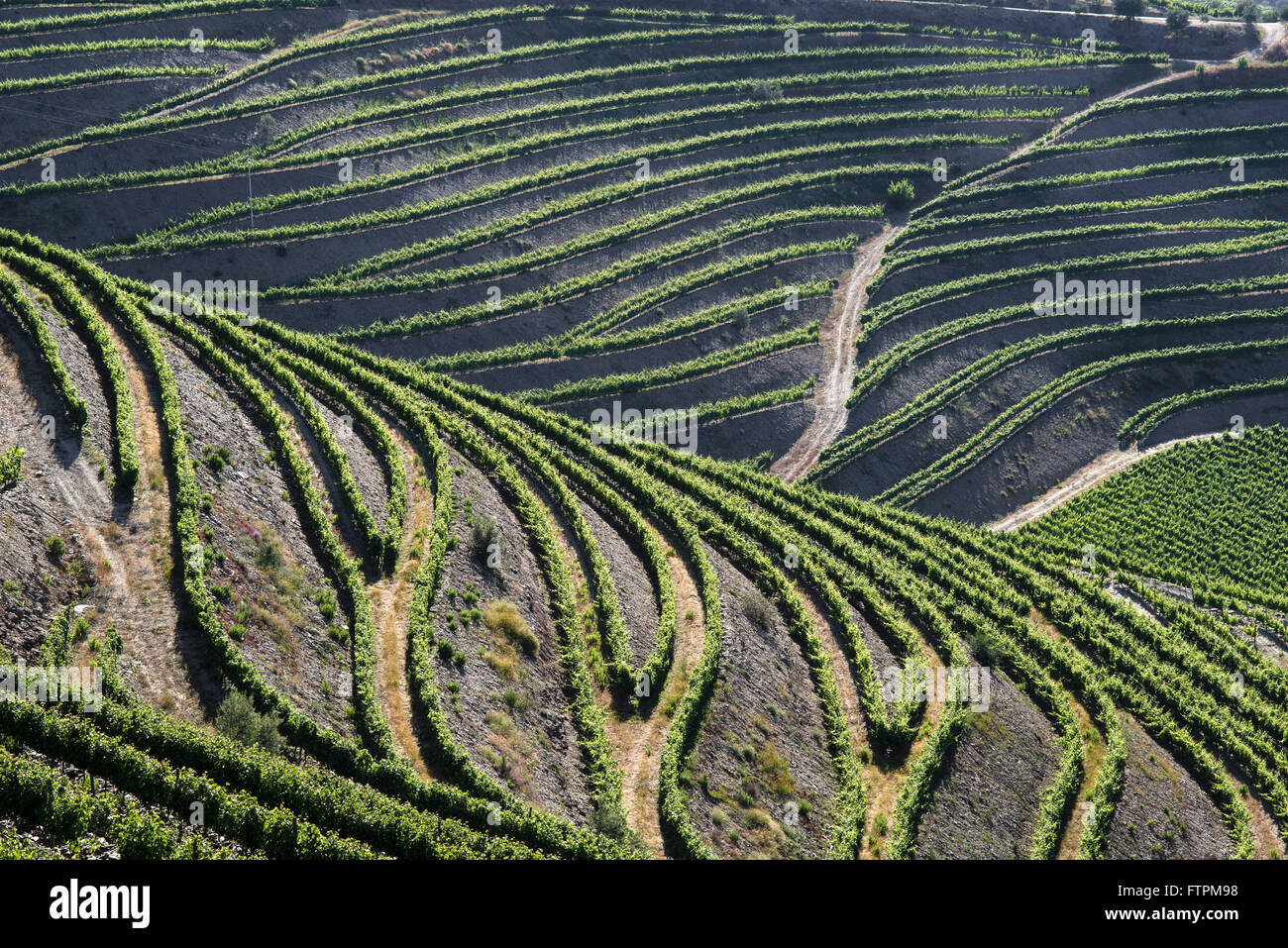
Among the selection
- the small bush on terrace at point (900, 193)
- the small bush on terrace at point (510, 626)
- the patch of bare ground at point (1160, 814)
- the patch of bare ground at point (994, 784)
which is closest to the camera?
the patch of bare ground at point (994, 784)

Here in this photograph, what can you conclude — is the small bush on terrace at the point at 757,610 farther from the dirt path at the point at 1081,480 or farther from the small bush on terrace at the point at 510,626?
the dirt path at the point at 1081,480

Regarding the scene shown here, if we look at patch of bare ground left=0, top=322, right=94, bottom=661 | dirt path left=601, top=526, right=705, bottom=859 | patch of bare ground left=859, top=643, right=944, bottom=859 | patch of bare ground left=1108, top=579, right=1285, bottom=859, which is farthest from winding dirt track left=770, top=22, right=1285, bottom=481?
patch of bare ground left=0, top=322, right=94, bottom=661

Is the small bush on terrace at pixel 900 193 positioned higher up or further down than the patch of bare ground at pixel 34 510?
higher up

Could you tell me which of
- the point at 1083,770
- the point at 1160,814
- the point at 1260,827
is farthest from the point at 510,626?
the point at 1260,827

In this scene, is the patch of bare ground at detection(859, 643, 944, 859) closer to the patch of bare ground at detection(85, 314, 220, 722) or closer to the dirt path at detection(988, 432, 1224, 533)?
the patch of bare ground at detection(85, 314, 220, 722)

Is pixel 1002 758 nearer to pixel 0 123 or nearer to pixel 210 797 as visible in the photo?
pixel 210 797

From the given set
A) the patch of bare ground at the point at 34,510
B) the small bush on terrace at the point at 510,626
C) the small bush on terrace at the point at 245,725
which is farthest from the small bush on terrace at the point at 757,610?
the patch of bare ground at the point at 34,510
